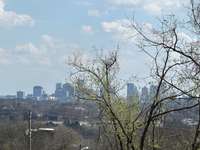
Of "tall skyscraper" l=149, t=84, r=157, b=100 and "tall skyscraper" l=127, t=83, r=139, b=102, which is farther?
"tall skyscraper" l=127, t=83, r=139, b=102

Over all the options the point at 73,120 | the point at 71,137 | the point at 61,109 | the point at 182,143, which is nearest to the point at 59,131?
the point at 71,137

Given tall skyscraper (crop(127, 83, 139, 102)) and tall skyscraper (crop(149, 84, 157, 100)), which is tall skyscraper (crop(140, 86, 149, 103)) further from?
tall skyscraper (crop(149, 84, 157, 100))

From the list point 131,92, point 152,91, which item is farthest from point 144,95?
point 152,91

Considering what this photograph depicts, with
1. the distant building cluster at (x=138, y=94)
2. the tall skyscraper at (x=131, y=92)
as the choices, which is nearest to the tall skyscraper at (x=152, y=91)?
the distant building cluster at (x=138, y=94)

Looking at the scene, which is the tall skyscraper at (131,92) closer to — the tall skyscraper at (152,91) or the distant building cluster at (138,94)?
the distant building cluster at (138,94)

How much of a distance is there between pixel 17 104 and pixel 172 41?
3496 inches

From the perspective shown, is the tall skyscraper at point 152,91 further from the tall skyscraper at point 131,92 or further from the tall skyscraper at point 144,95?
the tall skyscraper at point 131,92

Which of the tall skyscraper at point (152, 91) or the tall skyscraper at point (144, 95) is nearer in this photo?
the tall skyscraper at point (152, 91)

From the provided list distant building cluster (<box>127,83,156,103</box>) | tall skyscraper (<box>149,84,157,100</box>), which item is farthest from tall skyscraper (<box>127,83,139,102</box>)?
tall skyscraper (<box>149,84,157,100</box>)

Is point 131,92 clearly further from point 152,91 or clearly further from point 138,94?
point 152,91

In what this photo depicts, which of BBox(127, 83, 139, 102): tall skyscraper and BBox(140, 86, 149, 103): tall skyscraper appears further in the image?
BBox(127, 83, 139, 102): tall skyscraper

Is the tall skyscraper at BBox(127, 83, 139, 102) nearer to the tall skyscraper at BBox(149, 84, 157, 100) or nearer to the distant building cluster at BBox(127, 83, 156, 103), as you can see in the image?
the distant building cluster at BBox(127, 83, 156, 103)

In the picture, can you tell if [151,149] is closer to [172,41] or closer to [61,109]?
[172,41]

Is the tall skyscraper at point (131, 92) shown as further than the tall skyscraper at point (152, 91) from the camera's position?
Yes
